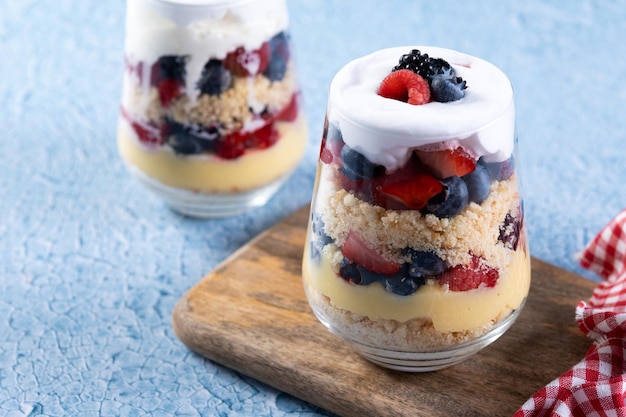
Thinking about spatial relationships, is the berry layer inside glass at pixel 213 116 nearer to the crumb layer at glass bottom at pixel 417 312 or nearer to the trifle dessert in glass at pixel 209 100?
the trifle dessert in glass at pixel 209 100

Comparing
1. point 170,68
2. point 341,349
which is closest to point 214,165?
point 170,68

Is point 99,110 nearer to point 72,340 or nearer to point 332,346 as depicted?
point 72,340

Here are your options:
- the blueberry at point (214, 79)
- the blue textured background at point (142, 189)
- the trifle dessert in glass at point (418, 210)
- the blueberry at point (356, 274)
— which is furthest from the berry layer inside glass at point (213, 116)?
the blueberry at point (356, 274)

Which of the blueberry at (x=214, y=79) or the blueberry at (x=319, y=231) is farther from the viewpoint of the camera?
the blueberry at (x=214, y=79)

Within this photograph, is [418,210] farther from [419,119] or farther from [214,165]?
[214,165]

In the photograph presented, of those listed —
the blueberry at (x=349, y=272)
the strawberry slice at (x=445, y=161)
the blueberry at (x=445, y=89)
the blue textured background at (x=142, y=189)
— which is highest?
the blueberry at (x=445, y=89)

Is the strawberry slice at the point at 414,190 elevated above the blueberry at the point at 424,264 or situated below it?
above

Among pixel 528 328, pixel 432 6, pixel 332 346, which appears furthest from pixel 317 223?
pixel 432 6

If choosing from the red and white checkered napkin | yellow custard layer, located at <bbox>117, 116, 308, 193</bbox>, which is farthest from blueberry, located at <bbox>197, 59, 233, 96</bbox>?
the red and white checkered napkin
